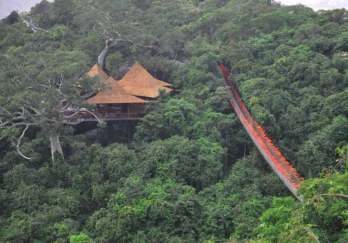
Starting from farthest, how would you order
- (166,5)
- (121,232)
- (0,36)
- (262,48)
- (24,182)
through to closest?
(166,5)
(0,36)
(262,48)
(24,182)
(121,232)

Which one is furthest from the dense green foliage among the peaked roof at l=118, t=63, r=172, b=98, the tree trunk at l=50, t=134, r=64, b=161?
the peaked roof at l=118, t=63, r=172, b=98

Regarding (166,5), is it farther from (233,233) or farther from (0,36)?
(233,233)

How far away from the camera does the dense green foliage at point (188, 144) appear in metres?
13.6

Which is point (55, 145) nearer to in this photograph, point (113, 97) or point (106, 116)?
point (106, 116)

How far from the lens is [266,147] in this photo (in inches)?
649

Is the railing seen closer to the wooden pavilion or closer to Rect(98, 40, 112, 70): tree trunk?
the wooden pavilion

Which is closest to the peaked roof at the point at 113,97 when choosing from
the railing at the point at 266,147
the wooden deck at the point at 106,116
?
the wooden deck at the point at 106,116

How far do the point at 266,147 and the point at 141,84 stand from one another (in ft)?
24.5

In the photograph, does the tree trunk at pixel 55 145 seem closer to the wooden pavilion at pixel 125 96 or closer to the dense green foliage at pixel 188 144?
the dense green foliage at pixel 188 144

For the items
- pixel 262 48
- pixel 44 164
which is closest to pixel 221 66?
pixel 262 48

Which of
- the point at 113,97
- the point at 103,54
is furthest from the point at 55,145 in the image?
the point at 103,54

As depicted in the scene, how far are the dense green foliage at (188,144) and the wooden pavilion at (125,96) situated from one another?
781mm

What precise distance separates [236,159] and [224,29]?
10.3 m

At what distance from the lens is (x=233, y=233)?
13.9 metres
